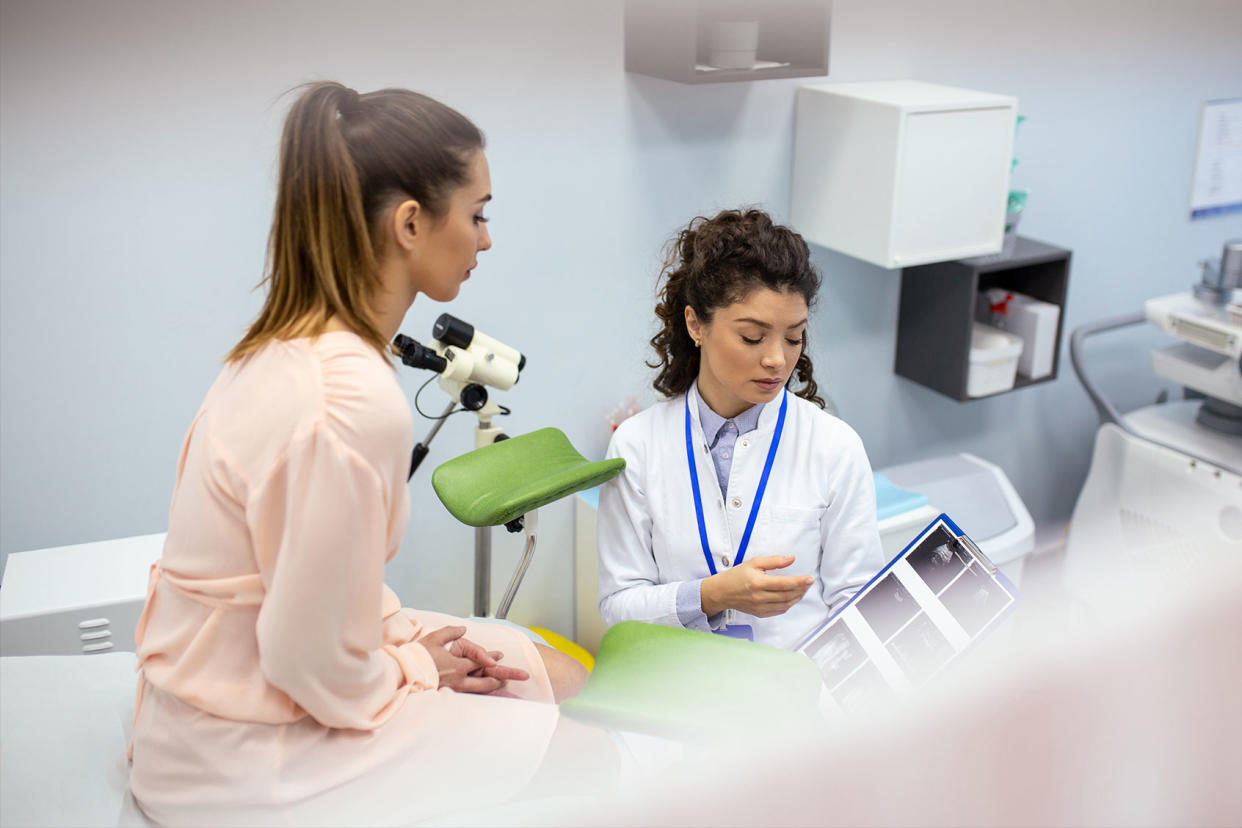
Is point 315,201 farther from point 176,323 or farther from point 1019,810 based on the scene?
point 176,323

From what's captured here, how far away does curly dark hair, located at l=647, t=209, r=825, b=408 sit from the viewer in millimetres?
1043

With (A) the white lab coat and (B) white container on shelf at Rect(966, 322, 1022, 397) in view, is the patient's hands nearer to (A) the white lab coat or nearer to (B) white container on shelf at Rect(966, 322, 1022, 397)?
(A) the white lab coat

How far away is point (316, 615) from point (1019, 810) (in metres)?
0.48

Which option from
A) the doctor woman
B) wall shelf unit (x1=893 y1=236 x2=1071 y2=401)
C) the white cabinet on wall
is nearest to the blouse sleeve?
the doctor woman

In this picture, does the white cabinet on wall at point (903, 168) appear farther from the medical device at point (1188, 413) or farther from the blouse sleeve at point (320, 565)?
the blouse sleeve at point (320, 565)

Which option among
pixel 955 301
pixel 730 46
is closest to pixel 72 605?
pixel 730 46

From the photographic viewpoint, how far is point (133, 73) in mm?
1355

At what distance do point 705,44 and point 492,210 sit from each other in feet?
1.39

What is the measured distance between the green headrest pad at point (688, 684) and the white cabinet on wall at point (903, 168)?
1311 mm

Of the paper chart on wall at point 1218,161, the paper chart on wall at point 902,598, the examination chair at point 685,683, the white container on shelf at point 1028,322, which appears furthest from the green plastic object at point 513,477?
the paper chart on wall at point 1218,161

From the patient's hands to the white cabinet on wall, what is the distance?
3.66 ft

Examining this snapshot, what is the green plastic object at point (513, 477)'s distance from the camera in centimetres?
101

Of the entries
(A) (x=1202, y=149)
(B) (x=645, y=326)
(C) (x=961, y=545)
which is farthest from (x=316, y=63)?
(A) (x=1202, y=149)

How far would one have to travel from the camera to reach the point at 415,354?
130cm
